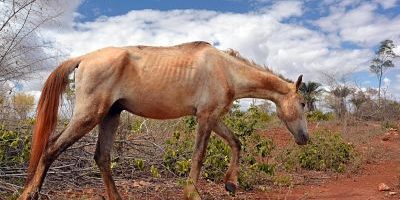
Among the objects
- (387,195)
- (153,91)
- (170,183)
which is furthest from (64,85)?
(387,195)

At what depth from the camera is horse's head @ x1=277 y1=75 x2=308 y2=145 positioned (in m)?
6.24

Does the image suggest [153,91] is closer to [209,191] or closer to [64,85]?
[64,85]

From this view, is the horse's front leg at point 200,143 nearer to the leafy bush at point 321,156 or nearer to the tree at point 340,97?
the leafy bush at point 321,156

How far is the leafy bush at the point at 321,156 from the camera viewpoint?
952 cm

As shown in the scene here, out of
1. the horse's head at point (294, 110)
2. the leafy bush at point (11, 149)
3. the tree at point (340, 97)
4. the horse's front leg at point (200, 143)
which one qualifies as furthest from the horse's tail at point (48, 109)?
the tree at point (340, 97)

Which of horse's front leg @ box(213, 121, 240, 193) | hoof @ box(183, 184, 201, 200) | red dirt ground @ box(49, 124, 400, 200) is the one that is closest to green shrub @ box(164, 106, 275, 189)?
red dirt ground @ box(49, 124, 400, 200)

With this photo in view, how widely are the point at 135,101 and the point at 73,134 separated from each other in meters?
0.74

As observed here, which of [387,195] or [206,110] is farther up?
[206,110]

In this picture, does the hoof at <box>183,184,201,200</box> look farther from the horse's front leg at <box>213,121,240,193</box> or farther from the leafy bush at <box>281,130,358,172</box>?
the leafy bush at <box>281,130,358,172</box>

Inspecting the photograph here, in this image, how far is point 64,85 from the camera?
5324 millimetres

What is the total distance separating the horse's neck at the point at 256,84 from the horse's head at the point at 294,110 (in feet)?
0.27

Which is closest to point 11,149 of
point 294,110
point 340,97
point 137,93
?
point 137,93

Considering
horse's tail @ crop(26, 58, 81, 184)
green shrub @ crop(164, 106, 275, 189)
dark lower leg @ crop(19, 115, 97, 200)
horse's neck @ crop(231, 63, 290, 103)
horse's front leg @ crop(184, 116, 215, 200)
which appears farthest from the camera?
green shrub @ crop(164, 106, 275, 189)

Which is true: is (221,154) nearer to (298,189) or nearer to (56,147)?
(298,189)
